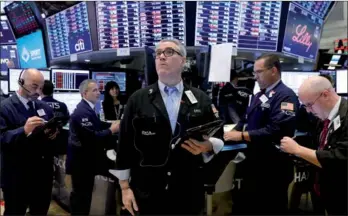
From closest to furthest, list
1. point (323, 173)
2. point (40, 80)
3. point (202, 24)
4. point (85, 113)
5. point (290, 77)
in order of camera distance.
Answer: point (323, 173) → point (40, 80) → point (85, 113) → point (202, 24) → point (290, 77)

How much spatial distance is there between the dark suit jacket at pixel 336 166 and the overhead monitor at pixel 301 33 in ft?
8.26

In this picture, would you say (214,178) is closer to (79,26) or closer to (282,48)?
(282,48)

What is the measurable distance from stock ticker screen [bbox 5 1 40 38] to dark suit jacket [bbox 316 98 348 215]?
430cm

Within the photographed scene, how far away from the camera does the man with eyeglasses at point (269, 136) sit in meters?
2.47

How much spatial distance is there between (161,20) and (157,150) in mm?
2529

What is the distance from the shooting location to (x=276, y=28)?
4078mm

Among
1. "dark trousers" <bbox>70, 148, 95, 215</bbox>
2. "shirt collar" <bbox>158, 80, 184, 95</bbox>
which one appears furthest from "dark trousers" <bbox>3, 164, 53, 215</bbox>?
"shirt collar" <bbox>158, 80, 184, 95</bbox>

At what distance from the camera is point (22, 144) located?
2527 millimetres

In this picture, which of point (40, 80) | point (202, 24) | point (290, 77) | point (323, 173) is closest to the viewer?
point (323, 173)

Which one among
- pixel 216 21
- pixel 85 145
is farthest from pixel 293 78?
pixel 85 145

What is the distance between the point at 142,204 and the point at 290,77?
11.9ft

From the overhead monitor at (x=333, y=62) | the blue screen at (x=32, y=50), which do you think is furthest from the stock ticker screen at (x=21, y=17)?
the overhead monitor at (x=333, y=62)

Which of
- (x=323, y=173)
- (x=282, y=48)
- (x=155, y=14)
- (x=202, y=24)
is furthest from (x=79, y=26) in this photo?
(x=323, y=173)

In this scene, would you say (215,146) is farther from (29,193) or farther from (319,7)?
(319,7)
